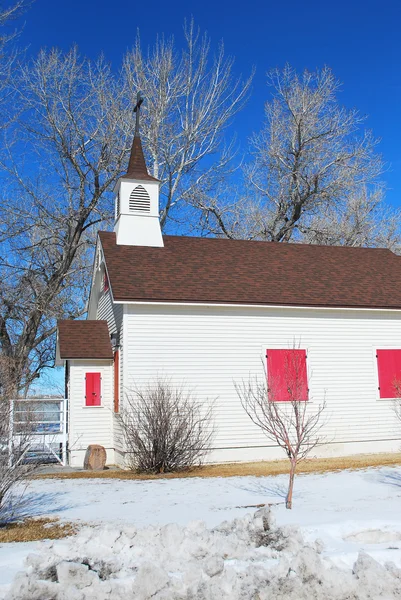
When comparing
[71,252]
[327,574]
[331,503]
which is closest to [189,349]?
[331,503]

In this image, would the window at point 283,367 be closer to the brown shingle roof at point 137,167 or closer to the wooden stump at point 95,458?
the wooden stump at point 95,458

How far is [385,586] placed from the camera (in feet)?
16.6

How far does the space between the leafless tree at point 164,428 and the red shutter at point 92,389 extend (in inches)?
48.1

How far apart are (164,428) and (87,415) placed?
10.5 feet

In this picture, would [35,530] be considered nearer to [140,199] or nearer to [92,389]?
[92,389]

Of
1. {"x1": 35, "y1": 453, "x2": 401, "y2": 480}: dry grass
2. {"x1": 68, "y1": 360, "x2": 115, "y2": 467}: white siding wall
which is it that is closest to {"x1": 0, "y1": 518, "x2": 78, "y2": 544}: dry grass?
{"x1": 35, "y1": 453, "x2": 401, "y2": 480}: dry grass

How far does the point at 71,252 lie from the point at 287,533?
20.9 metres

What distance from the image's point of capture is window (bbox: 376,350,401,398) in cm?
1606

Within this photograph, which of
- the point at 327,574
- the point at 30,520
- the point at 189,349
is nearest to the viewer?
the point at 327,574

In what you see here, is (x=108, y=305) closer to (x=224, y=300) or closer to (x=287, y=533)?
(x=224, y=300)

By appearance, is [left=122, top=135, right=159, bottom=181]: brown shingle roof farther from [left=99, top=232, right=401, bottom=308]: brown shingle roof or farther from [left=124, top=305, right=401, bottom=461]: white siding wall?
[left=124, top=305, right=401, bottom=461]: white siding wall

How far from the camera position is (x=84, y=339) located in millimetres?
16234

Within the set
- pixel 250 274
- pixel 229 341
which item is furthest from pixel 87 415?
pixel 250 274

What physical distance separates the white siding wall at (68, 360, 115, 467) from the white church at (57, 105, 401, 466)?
0.09 ft
